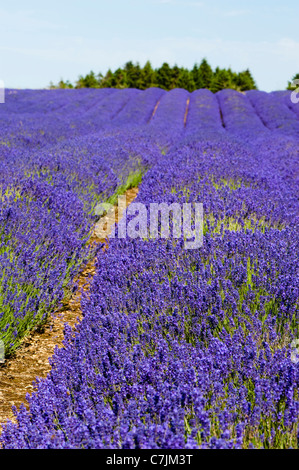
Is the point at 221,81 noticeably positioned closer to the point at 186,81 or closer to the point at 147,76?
the point at 186,81

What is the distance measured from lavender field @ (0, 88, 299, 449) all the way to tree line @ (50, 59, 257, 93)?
2870 centimetres

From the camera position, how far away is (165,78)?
33281 mm

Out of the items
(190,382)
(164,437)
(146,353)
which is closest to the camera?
(164,437)

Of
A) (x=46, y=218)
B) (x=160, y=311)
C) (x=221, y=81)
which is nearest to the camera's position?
(x=160, y=311)

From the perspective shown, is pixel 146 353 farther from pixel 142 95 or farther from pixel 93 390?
pixel 142 95

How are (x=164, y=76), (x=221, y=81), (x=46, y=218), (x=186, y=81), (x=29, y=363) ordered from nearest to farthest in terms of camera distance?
(x=29, y=363), (x=46, y=218), (x=221, y=81), (x=186, y=81), (x=164, y=76)

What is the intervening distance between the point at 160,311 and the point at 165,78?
108ft

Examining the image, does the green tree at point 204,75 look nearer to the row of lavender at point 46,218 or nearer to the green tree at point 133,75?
the green tree at point 133,75

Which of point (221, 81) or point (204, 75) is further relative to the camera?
point (204, 75)

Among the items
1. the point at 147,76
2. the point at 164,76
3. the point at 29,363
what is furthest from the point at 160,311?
the point at 147,76

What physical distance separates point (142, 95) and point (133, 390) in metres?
24.4

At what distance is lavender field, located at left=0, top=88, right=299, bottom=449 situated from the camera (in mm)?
1608

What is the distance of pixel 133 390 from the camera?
1.80 metres

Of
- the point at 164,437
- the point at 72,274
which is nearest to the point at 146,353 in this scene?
the point at 164,437
